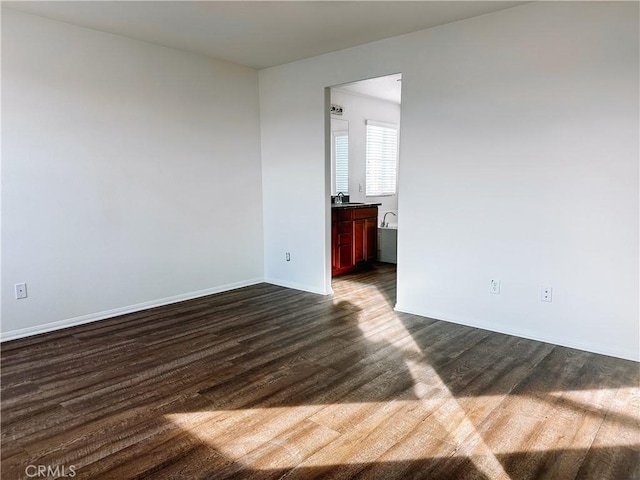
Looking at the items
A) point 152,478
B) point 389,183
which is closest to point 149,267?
point 152,478

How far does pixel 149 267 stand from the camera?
4180 millimetres

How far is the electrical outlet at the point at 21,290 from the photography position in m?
3.35

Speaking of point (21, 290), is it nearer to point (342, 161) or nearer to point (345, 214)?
point (345, 214)

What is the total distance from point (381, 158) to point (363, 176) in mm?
601

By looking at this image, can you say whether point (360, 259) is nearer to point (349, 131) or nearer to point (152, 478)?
point (349, 131)

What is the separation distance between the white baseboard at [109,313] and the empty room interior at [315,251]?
0.06 feet

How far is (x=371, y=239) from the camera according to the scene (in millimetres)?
6090

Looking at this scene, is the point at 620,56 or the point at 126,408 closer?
the point at 126,408

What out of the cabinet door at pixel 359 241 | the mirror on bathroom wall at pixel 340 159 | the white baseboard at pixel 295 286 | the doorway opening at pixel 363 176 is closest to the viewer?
the white baseboard at pixel 295 286

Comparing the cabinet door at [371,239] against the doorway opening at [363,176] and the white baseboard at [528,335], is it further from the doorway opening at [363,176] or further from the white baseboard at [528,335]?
the white baseboard at [528,335]

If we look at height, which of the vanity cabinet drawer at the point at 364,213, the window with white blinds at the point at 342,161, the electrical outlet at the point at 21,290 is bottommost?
the electrical outlet at the point at 21,290

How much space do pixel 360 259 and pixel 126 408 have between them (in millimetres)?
3963

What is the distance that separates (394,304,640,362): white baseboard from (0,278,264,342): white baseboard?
6.61ft

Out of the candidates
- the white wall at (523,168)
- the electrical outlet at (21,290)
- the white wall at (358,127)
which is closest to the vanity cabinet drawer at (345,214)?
the white wall at (358,127)
